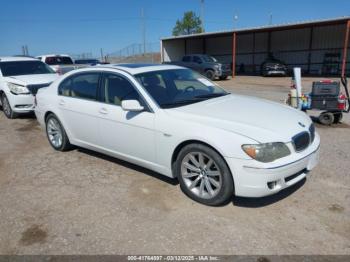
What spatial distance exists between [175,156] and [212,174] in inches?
21.4

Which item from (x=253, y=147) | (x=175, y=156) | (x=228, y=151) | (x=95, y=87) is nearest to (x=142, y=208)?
(x=175, y=156)

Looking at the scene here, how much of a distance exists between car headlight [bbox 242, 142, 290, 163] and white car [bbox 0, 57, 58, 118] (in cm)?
718

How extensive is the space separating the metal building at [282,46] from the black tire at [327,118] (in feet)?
50.9

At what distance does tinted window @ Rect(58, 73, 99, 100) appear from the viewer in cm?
480

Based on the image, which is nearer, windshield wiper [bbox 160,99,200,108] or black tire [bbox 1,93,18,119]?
windshield wiper [bbox 160,99,200,108]

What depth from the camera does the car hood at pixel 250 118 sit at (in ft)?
11.0

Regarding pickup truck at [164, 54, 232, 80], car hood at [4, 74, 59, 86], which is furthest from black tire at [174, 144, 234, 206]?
pickup truck at [164, 54, 232, 80]

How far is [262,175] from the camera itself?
3.20 meters

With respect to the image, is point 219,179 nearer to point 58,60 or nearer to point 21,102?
point 21,102

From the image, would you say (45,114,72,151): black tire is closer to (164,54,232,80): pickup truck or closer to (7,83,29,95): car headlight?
(7,83,29,95): car headlight

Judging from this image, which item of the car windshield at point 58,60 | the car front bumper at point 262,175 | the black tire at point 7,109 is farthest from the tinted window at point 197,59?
the car front bumper at point 262,175

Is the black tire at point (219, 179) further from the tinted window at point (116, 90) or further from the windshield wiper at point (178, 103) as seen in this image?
the tinted window at point (116, 90)

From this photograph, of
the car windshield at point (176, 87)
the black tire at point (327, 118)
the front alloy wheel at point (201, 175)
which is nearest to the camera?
the front alloy wheel at point (201, 175)

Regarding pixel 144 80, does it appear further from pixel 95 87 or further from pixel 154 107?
pixel 95 87
